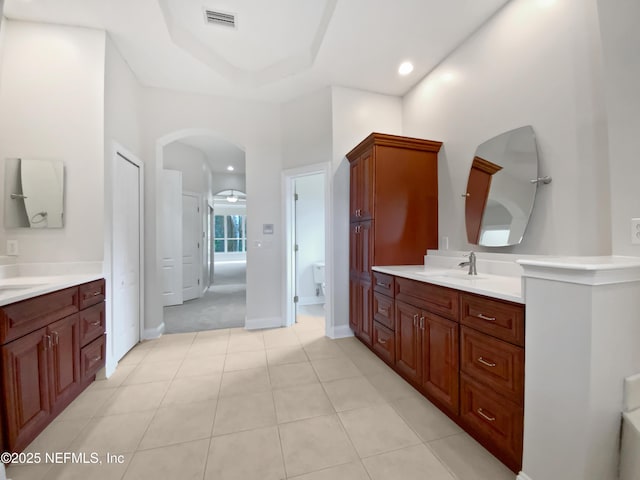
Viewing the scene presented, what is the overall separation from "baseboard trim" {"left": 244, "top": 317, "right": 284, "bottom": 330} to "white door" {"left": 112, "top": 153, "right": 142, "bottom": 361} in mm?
1251

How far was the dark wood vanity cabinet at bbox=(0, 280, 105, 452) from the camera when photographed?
1.38 meters

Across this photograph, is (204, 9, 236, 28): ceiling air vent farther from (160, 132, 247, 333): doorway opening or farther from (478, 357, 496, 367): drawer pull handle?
(478, 357, 496, 367): drawer pull handle

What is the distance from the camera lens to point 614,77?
133 cm

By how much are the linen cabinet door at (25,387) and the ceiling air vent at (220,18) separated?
2.71 metres

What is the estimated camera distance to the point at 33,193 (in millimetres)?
2119

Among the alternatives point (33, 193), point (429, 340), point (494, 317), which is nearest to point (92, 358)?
point (33, 193)

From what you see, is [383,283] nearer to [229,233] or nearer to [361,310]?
[361,310]

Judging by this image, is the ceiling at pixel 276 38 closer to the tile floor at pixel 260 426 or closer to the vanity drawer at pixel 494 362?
the vanity drawer at pixel 494 362

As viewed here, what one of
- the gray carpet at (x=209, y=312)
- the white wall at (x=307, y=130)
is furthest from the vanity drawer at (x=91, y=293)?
the white wall at (x=307, y=130)

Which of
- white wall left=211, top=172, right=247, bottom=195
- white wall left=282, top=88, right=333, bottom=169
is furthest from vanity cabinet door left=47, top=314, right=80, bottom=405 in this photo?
white wall left=211, top=172, right=247, bottom=195

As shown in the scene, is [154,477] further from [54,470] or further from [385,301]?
[385,301]

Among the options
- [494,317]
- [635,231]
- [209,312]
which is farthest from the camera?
[209,312]

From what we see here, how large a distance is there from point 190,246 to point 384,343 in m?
4.29

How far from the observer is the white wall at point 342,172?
3180 mm
